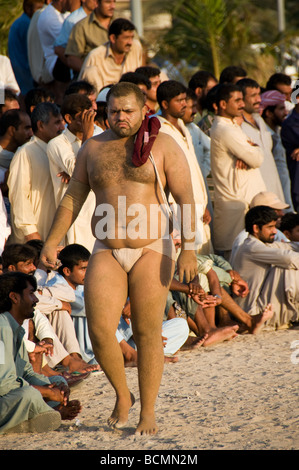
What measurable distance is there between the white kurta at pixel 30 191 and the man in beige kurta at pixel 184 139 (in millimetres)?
1351

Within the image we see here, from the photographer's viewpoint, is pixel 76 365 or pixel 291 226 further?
pixel 291 226

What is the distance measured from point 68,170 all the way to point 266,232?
2.24 metres

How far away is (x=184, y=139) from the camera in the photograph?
921 centimetres

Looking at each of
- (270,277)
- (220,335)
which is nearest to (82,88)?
(270,277)

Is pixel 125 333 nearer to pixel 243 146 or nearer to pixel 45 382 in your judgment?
pixel 45 382

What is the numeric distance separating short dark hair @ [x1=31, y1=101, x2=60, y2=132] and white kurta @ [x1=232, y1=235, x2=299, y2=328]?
241cm

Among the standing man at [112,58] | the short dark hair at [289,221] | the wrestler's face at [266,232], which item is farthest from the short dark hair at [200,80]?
the wrestler's face at [266,232]

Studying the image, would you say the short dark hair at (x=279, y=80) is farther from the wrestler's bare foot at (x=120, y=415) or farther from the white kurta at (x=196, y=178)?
the wrestler's bare foot at (x=120, y=415)

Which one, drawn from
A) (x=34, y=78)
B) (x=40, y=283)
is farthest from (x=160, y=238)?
(x=34, y=78)

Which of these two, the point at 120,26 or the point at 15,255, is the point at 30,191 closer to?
the point at 15,255

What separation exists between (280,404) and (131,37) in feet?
18.0

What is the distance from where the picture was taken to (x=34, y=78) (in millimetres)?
10906

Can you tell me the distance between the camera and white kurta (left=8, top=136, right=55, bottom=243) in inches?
329

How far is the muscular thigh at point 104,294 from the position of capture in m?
5.39
